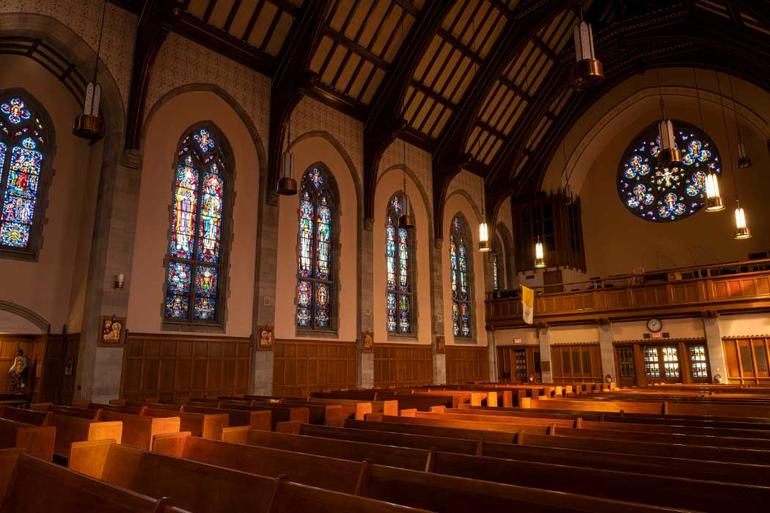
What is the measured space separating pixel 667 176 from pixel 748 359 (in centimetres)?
780

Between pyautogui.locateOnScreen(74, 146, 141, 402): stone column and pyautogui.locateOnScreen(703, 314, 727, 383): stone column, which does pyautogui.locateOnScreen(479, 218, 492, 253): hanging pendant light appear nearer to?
pyautogui.locateOnScreen(74, 146, 141, 402): stone column

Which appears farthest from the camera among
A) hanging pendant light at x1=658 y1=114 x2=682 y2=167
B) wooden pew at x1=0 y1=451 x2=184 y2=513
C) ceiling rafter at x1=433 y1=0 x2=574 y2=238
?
ceiling rafter at x1=433 y1=0 x2=574 y2=238

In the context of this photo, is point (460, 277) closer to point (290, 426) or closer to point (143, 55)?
point (143, 55)

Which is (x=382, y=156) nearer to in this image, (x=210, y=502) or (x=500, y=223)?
(x=500, y=223)

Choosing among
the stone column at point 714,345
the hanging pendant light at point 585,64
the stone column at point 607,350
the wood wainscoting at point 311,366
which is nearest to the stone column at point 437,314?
the wood wainscoting at point 311,366

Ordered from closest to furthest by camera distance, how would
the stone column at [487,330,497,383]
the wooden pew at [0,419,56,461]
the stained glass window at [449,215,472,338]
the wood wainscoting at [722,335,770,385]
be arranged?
the wooden pew at [0,419,56,461]
the wood wainscoting at [722,335,770,385]
the stained glass window at [449,215,472,338]
the stone column at [487,330,497,383]

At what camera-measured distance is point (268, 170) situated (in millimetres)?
12453

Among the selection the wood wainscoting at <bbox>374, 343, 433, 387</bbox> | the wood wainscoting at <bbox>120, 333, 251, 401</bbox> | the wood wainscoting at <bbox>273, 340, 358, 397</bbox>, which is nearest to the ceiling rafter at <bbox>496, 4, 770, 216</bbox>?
the wood wainscoting at <bbox>374, 343, 433, 387</bbox>

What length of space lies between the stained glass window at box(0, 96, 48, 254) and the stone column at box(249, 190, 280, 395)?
446cm

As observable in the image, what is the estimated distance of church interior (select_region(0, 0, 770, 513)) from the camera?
2.99m

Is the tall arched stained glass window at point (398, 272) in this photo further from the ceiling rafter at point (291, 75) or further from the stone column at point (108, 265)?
the stone column at point (108, 265)

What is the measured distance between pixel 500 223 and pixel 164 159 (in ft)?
44.2

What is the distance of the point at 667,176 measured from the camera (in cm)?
1922

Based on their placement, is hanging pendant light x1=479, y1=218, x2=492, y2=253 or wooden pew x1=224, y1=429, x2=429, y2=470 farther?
hanging pendant light x1=479, y1=218, x2=492, y2=253
